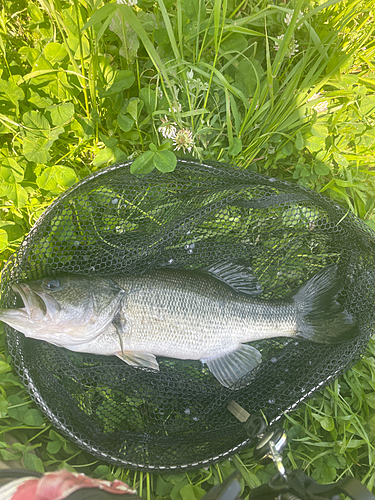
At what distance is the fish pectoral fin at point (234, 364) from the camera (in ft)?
6.31

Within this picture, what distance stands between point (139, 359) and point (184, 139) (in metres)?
1.45

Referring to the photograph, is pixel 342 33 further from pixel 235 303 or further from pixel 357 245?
pixel 235 303

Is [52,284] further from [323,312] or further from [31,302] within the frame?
[323,312]

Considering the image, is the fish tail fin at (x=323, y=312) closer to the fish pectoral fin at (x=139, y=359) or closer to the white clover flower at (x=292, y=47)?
the fish pectoral fin at (x=139, y=359)

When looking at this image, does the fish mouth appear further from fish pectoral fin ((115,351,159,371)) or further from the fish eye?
fish pectoral fin ((115,351,159,371))

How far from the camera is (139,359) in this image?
6.00 feet

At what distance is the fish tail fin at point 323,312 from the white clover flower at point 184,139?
3.98 feet

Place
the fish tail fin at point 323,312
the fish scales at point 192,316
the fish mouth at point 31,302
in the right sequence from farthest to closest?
1. the fish tail fin at point 323,312
2. the fish scales at point 192,316
3. the fish mouth at point 31,302

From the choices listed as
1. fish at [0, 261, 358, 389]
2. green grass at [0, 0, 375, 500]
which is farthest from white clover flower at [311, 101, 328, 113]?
fish at [0, 261, 358, 389]

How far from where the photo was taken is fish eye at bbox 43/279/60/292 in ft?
5.53

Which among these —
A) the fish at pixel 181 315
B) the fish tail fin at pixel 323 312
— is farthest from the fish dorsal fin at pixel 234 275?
the fish tail fin at pixel 323 312

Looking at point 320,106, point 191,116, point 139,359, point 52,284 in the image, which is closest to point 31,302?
point 52,284

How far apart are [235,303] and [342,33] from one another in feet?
6.70

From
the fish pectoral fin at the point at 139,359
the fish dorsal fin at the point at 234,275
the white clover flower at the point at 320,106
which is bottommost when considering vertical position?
the fish pectoral fin at the point at 139,359
